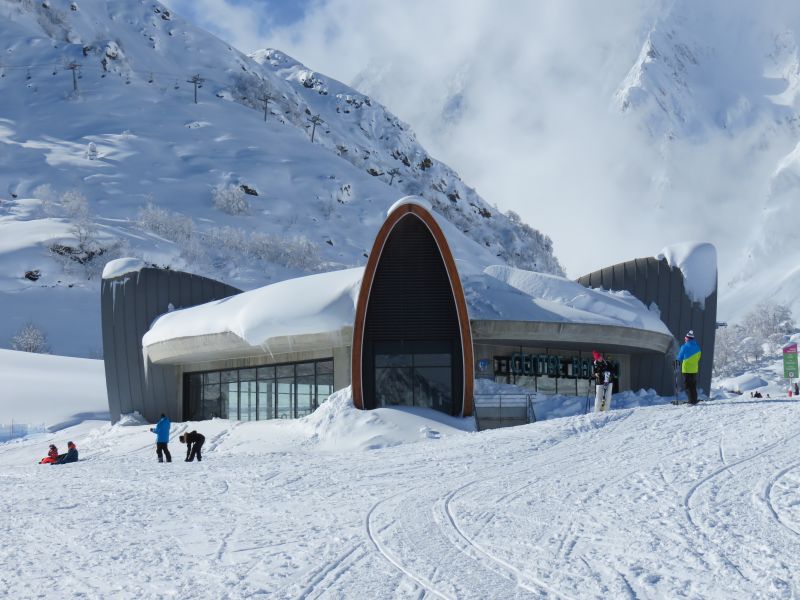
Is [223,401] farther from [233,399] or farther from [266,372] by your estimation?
[266,372]

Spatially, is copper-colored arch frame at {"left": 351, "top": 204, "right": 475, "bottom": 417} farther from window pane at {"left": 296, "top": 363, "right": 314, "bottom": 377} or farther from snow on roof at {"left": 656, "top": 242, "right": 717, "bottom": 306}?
snow on roof at {"left": 656, "top": 242, "right": 717, "bottom": 306}

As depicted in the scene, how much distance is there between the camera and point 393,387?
22266 millimetres

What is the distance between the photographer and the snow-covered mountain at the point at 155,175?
243 ft

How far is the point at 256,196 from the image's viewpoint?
99375 mm

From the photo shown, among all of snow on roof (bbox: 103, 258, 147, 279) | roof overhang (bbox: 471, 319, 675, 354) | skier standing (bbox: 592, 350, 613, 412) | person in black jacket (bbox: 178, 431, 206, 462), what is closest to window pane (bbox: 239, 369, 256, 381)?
snow on roof (bbox: 103, 258, 147, 279)

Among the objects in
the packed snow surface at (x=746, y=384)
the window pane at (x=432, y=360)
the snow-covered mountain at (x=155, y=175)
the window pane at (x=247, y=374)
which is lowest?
the packed snow surface at (x=746, y=384)

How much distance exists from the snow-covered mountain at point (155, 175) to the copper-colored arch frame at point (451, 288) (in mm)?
42128

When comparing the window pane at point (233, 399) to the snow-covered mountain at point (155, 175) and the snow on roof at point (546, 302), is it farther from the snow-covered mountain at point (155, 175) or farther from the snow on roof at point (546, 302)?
the snow-covered mountain at point (155, 175)

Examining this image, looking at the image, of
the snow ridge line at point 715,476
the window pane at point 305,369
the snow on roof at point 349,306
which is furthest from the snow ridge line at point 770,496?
the window pane at point 305,369

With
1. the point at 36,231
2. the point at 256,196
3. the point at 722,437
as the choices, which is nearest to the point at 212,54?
Result: the point at 256,196

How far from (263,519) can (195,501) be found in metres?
1.71

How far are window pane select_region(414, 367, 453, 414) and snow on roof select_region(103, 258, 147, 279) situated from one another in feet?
40.6

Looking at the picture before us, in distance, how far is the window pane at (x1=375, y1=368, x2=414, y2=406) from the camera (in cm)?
2220

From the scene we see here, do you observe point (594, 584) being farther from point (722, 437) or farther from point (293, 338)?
point (293, 338)
